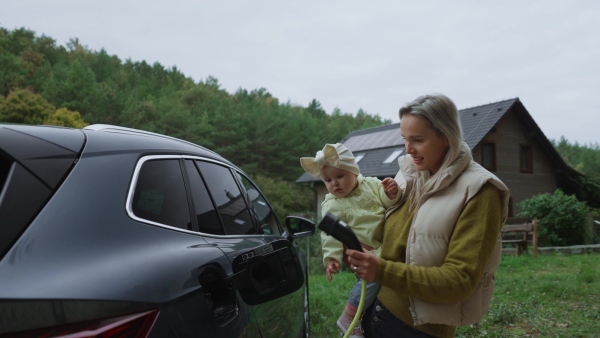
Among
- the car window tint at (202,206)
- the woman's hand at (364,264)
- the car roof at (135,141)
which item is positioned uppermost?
the car roof at (135,141)

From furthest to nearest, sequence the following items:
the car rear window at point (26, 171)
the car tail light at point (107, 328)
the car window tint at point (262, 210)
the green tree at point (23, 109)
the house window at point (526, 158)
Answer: the green tree at point (23, 109) → the house window at point (526, 158) → the car window tint at point (262, 210) → the car rear window at point (26, 171) → the car tail light at point (107, 328)

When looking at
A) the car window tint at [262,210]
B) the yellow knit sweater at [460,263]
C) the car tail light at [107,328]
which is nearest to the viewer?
the car tail light at [107,328]

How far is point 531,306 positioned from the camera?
7387 mm

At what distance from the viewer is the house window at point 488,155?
82.9 feet

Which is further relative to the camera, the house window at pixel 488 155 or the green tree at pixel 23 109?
the green tree at pixel 23 109

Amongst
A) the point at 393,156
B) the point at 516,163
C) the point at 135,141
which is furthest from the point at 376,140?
the point at 135,141

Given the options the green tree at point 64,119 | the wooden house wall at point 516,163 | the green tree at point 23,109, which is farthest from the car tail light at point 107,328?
the green tree at point 23,109

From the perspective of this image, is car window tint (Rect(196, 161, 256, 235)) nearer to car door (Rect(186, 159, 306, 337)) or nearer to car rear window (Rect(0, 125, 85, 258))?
car door (Rect(186, 159, 306, 337))

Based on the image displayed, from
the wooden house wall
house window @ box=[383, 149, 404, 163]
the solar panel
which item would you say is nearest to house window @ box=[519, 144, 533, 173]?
the wooden house wall

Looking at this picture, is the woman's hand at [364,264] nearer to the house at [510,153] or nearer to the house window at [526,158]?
the house at [510,153]

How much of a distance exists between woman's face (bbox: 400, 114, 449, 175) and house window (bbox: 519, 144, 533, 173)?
88.9 feet

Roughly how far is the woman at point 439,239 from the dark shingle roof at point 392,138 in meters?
22.0

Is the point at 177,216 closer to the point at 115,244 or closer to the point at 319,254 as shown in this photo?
the point at 115,244

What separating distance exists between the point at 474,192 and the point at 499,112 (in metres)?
25.6
